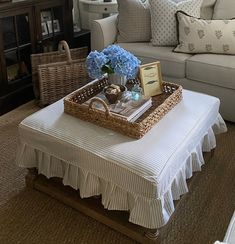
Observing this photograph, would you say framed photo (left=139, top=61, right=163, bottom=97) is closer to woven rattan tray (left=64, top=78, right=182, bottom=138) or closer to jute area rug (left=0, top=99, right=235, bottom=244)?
woven rattan tray (left=64, top=78, right=182, bottom=138)

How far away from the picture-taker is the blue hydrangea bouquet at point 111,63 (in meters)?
1.64

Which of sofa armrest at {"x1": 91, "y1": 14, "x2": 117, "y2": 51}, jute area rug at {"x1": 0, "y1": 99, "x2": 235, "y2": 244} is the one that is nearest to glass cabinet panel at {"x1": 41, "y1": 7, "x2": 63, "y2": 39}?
sofa armrest at {"x1": 91, "y1": 14, "x2": 117, "y2": 51}

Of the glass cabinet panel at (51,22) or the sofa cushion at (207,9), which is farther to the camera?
the glass cabinet panel at (51,22)

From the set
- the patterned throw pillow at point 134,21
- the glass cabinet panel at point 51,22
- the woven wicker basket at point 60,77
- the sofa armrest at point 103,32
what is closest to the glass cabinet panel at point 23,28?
the glass cabinet panel at point 51,22

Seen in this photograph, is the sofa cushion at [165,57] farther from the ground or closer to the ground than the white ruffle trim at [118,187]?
farther from the ground

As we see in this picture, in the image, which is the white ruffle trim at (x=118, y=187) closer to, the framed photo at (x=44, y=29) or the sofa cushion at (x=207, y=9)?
the sofa cushion at (x=207, y=9)

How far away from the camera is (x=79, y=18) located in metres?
3.65

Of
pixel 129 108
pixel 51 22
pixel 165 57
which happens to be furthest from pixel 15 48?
pixel 129 108

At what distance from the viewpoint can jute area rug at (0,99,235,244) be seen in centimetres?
155

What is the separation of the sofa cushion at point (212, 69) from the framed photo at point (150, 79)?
0.66 meters

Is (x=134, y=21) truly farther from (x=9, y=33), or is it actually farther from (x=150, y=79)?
(x=150, y=79)

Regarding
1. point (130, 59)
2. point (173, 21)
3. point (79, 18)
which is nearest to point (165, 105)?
point (130, 59)

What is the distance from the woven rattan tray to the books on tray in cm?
2

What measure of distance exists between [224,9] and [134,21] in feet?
2.34
